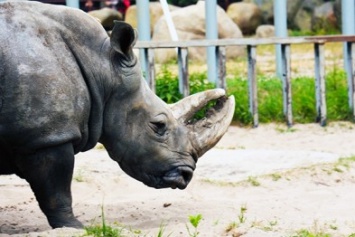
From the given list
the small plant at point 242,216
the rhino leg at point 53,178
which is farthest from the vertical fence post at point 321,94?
the rhino leg at point 53,178

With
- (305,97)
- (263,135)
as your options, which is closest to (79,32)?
(263,135)

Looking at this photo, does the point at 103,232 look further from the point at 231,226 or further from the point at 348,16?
the point at 348,16

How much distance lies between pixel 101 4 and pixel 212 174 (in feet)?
55.4

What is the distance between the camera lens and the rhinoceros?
565 centimetres

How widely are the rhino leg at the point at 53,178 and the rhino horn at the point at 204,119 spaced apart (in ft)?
2.65

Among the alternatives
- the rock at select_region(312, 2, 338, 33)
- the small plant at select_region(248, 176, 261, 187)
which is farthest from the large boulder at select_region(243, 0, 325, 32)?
the small plant at select_region(248, 176, 261, 187)

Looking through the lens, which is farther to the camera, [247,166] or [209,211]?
Answer: [247,166]

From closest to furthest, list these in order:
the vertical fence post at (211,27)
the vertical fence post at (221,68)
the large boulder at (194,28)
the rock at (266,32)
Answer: the vertical fence post at (221,68) → the vertical fence post at (211,27) → the large boulder at (194,28) → the rock at (266,32)

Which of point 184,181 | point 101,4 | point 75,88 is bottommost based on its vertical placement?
point 101,4

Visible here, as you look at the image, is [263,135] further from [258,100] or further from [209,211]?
[209,211]

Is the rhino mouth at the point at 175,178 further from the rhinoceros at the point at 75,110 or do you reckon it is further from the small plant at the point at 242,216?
the small plant at the point at 242,216

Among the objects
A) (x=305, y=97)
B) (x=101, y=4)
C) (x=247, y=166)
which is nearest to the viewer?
(x=247, y=166)

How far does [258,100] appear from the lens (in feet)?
38.9

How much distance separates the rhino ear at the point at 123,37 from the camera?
5953mm
